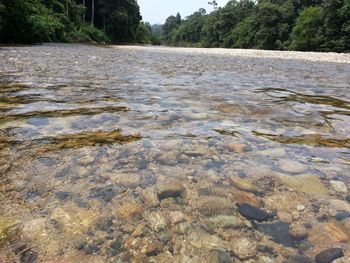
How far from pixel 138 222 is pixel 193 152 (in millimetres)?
957

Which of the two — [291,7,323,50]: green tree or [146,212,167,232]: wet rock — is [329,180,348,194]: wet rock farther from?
[291,7,323,50]: green tree

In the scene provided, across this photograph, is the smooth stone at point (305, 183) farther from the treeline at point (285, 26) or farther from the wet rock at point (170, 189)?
the treeline at point (285, 26)

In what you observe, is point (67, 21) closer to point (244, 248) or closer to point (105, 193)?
point (105, 193)

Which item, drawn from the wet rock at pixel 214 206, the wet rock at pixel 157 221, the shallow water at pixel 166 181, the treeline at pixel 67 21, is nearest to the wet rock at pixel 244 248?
the shallow water at pixel 166 181

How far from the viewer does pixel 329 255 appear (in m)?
1.42

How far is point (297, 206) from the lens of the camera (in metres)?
1.81

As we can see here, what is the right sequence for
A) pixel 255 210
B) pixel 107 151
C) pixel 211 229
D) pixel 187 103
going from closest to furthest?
1. pixel 211 229
2. pixel 255 210
3. pixel 107 151
4. pixel 187 103

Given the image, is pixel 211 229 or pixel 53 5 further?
pixel 53 5

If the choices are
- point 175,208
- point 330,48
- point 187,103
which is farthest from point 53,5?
point 175,208

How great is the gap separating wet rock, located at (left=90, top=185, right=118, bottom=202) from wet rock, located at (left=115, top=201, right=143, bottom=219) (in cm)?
10

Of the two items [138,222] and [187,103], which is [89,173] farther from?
[187,103]

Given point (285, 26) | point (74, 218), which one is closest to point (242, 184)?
point (74, 218)

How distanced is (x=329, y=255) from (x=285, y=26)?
52.1 m

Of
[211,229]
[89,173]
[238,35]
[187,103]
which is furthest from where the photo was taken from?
[238,35]
